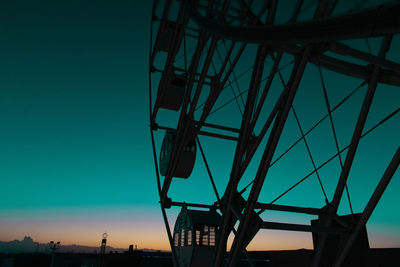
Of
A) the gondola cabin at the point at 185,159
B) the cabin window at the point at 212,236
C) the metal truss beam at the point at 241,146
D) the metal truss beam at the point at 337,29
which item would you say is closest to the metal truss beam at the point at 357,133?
the metal truss beam at the point at 241,146

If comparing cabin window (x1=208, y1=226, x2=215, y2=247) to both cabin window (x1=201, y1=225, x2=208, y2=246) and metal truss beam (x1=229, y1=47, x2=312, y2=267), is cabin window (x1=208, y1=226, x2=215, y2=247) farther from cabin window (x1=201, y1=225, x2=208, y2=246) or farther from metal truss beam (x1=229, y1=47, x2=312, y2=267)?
metal truss beam (x1=229, y1=47, x2=312, y2=267)

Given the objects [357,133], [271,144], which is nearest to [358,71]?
[357,133]

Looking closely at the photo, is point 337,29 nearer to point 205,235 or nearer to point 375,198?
point 375,198

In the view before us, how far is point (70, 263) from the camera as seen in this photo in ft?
177

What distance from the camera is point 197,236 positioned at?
44.1 ft

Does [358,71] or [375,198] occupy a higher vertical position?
[358,71]

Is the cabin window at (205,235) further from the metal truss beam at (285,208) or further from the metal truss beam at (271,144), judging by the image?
the metal truss beam at (271,144)

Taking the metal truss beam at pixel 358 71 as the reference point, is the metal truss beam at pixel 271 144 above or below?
below

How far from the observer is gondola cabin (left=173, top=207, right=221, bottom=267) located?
1338 cm

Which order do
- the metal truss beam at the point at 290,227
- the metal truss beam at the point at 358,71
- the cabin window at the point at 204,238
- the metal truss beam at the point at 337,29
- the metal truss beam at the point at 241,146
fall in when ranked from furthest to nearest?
the cabin window at the point at 204,238 → the metal truss beam at the point at 241,146 → the metal truss beam at the point at 290,227 → the metal truss beam at the point at 358,71 → the metal truss beam at the point at 337,29

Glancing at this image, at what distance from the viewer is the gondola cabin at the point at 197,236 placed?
13383mm

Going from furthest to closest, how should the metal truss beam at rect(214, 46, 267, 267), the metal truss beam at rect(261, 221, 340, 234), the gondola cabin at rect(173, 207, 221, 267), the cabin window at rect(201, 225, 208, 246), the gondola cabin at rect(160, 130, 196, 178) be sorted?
the gondola cabin at rect(160, 130, 196, 178), the cabin window at rect(201, 225, 208, 246), the gondola cabin at rect(173, 207, 221, 267), the metal truss beam at rect(214, 46, 267, 267), the metal truss beam at rect(261, 221, 340, 234)

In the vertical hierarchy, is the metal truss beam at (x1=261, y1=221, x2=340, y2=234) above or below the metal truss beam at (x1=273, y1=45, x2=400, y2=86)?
below

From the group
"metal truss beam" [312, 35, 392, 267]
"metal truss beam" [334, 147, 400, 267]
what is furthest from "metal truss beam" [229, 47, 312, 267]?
"metal truss beam" [334, 147, 400, 267]
